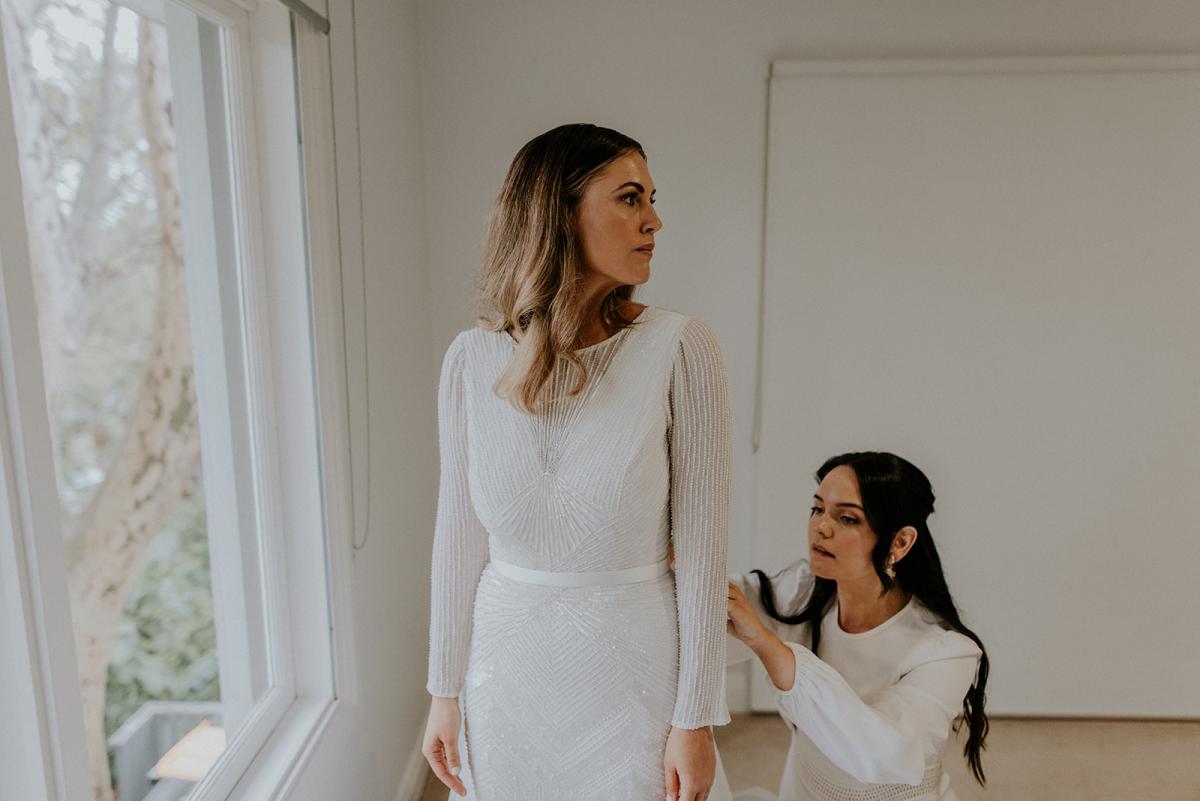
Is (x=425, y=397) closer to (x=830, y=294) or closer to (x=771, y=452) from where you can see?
(x=771, y=452)

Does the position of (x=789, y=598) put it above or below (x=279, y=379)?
below

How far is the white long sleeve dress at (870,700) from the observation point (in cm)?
130

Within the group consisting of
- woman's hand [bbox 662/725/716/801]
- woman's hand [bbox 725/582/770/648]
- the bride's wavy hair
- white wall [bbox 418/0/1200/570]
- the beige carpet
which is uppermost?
white wall [bbox 418/0/1200/570]

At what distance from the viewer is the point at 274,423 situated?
4.97ft

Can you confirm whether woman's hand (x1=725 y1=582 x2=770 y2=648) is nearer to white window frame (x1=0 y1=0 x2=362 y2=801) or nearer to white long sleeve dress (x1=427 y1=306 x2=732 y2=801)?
white long sleeve dress (x1=427 y1=306 x2=732 y2=801)

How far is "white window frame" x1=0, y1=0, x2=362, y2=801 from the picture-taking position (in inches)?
53.9

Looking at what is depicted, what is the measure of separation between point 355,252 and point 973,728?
4.71 feet

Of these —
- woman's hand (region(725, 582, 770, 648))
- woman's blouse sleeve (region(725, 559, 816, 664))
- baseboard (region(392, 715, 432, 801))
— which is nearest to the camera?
woman's hand (region(725, 582, 770, 648))

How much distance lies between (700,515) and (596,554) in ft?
0.45

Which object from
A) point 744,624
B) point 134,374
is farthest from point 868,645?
point 134,374

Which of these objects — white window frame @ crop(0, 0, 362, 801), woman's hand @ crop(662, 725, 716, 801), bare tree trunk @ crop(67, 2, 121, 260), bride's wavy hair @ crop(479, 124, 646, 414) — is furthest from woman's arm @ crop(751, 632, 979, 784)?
bare tree trunk @ crop(67, 2, 121, 260)

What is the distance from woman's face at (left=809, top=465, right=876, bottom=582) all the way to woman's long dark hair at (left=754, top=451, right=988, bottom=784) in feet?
0.04

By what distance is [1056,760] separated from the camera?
226 centimetres

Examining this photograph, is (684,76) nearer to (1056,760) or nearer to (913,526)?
(913,526)
